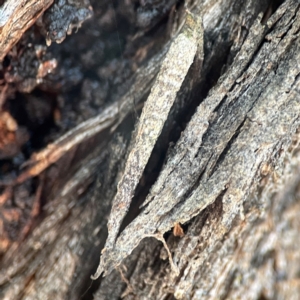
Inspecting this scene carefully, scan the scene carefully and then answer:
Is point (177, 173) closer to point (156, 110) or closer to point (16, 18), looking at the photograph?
point (156, 110)

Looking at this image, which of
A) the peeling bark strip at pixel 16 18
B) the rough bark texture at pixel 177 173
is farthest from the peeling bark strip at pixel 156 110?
the peeling bark strip at pixel 16 18

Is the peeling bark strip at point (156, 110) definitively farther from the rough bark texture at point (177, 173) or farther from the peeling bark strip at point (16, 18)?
the peeling bark strip at point (16, 18)

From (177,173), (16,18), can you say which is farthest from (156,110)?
(16,18)

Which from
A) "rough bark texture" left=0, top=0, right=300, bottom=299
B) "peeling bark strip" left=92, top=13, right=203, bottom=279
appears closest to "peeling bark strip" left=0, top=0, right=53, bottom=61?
→ "rough bark texture" left=0, top=0, right=300, bottom=299

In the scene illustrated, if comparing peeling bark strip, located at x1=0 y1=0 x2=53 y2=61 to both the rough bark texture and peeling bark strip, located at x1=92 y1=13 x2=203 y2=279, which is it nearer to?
the rough bark texture

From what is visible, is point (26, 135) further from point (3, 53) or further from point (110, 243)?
point (110, 243)
